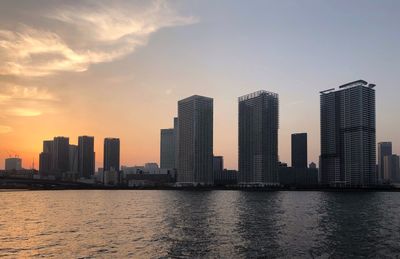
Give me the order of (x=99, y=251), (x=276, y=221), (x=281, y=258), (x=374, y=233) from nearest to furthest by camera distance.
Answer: (x=281, y=258)
(x=99, y=251)
(x=374, y=233)
(x=276, y=221)

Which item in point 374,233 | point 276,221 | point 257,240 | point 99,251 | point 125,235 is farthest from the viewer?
point 276,221

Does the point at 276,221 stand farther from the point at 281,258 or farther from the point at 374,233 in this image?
the point at 281,258

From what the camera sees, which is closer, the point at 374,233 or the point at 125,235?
the point at 125,235

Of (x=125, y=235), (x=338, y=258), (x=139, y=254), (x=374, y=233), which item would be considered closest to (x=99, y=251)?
(x=139, y=254)

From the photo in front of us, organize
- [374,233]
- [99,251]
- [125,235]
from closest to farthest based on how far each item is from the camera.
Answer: [99,251]
[125,235]
[374,233]

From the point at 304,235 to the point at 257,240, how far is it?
11.2 meters

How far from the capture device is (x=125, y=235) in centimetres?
7256

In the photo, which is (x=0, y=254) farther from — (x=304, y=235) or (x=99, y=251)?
(x=304, y=235)

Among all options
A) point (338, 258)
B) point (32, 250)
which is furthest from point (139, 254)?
point (338, 258)

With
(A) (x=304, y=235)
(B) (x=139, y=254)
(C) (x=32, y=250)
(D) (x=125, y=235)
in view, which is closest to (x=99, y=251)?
(B) (x=139, y=254)

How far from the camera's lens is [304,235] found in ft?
241

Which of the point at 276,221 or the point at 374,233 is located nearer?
the point at 374,233

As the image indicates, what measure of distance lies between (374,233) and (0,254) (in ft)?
198

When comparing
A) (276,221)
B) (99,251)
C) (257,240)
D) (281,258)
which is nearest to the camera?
(281,258)
